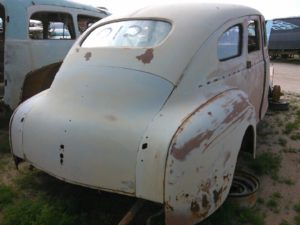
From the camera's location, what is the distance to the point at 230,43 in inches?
156

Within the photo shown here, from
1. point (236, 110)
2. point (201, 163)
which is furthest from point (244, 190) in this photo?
point (201, 163)

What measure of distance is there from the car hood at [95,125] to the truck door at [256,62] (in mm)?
1714

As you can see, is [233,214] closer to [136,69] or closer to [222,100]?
[222,100]

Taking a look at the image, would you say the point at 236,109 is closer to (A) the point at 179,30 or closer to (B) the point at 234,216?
(A) the point at 179,30

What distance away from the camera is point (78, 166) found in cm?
311

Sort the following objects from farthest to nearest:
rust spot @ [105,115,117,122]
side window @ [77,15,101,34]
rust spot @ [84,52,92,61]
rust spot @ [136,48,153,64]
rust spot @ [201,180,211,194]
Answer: side window @ [77,15,101,34], rust spot @ [84,52,92,61], rust spot @ [136,48,153,64], rust spot @ [105,115,117,122], rust spot @ [201,180,211,194]

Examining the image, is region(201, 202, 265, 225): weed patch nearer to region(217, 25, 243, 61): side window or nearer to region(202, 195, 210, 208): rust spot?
region(202, 195, 210, 208): rust spot

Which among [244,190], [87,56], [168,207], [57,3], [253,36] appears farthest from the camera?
[57,3]

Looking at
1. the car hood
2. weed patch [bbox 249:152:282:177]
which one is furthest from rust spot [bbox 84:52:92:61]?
weed patch [bbox 249:152:282:177]

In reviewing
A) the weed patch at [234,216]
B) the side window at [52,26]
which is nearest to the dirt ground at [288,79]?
the side window at [52,26]

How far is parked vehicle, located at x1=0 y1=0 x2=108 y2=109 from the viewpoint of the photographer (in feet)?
18.6

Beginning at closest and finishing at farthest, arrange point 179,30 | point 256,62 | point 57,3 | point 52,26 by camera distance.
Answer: point 179,30 → point 256,62 → point 57,3 → point 52,26

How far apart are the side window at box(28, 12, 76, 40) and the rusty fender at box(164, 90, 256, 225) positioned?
162 inches

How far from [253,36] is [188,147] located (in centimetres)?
267
